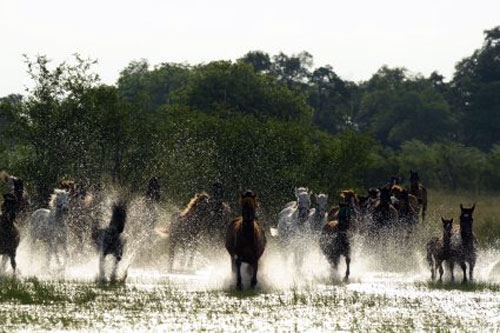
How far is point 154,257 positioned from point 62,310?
596 inches

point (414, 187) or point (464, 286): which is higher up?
point (414, 187)

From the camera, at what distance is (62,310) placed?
20.8 metres

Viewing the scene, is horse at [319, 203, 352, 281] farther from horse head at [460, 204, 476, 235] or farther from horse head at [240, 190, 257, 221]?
horse head at [240, 190, 257, 221]

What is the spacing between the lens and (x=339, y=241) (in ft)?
95.4

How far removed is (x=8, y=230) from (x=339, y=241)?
7.66 m

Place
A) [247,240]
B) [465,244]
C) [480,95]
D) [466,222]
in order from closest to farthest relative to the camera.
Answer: [247,240]
[465,244]
[466,222]
[480,95]

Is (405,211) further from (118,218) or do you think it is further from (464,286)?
(118,218)

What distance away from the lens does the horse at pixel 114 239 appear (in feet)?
87.7

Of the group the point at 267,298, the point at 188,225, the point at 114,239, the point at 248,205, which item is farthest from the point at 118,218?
the point at 188,225

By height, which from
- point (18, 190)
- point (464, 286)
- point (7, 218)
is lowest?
point (464, 286)

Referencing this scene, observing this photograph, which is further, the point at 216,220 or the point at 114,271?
the point at 216,220

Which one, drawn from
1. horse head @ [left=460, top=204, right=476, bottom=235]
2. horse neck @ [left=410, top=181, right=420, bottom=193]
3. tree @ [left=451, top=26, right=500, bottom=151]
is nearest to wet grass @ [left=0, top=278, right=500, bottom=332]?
horse head @ [left=460, top=204, right=476, bottom=235]

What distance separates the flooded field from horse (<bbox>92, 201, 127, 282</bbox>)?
497 mm

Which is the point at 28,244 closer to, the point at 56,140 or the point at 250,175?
the point at 56,140
